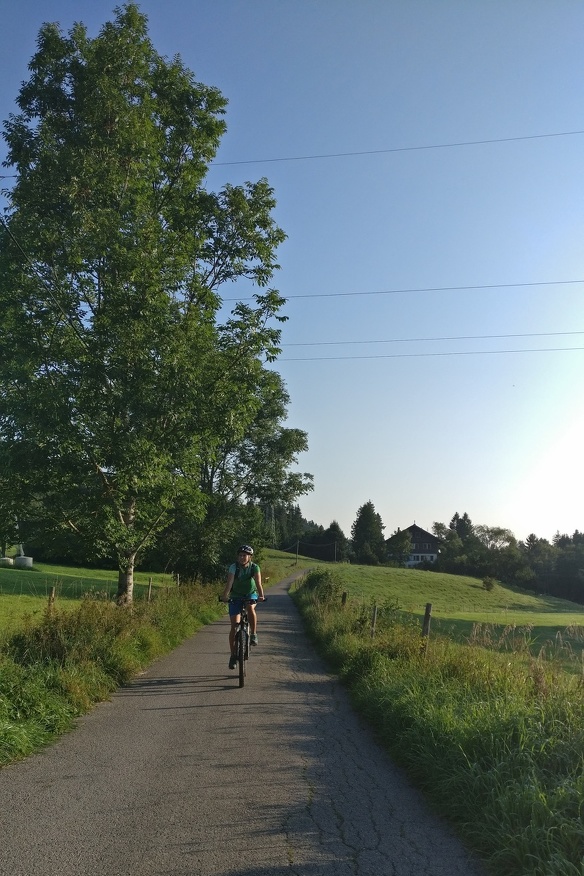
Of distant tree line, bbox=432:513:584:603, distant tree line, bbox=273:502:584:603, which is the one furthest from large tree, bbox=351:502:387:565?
distant tree line, bbox=432:513:584:603

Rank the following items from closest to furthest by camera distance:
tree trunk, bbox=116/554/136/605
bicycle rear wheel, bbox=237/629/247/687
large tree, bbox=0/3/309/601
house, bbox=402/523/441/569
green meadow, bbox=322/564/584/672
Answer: bicycle rear wheel, bbox=237/629/247/687
large tree, bbox=0/3/309/601
tree trunk, bbox=116/554/136/605
green meadow, bbox=322/564/584/672
house, bbox=402/523/441/569

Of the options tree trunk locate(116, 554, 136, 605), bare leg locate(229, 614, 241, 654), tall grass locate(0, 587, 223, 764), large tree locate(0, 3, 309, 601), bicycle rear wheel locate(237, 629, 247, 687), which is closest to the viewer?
tall grass locate(0, 587, 223, 764)

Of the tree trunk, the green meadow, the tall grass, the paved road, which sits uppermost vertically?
the tree trunk

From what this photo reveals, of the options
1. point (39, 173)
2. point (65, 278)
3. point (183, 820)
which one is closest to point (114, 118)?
point (39, 173)

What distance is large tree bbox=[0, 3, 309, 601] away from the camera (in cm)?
1282

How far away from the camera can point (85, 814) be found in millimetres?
4895

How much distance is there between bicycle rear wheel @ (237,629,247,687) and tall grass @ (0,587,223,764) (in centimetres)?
160

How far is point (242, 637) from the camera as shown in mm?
10586

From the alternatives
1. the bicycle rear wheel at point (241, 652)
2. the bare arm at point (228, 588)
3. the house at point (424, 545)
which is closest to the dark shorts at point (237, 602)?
the bare arm at point (228, 588)

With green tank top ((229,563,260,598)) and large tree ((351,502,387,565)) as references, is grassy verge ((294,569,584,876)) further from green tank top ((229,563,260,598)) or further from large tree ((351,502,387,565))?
large tree ((351,502,387,565))

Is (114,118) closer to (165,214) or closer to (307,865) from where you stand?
(165,214)

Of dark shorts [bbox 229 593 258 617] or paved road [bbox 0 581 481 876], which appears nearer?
paved road [bbox 0 581 481 876]

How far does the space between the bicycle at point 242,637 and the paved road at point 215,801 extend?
1.39 meters

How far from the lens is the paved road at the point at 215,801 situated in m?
4.21
